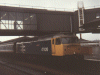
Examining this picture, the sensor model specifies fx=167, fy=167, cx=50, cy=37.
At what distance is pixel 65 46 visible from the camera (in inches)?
582

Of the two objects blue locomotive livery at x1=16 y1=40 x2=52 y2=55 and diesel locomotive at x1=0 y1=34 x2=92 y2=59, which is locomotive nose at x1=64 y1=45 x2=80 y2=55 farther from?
blue locomotive livery at x1=16 y1=40 x2=52 y2=55

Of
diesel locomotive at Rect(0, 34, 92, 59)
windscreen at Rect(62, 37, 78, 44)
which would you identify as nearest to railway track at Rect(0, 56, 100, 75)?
diesel locomotive at Rect(0, 34, 92, 59)

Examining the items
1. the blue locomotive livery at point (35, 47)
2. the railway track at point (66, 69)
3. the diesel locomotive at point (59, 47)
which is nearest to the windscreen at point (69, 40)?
the diesel locomotive at point (59, 47)

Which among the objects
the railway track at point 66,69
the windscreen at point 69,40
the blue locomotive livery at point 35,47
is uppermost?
the windscreen at point 69,40

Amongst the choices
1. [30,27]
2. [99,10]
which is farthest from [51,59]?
[99,10]

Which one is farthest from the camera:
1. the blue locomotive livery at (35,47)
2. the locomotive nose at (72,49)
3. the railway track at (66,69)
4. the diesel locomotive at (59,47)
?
the blue locomotive livery at (35,47)

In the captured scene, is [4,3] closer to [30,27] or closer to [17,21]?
[17,21]

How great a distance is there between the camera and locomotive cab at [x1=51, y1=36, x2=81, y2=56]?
14677 mm

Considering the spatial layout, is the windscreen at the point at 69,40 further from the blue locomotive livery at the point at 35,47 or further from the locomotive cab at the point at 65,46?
the blue locomotive livery at the point at 35,47

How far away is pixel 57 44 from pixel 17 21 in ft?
52.7

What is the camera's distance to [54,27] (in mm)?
31531

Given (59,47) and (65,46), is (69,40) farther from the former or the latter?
(59,47)

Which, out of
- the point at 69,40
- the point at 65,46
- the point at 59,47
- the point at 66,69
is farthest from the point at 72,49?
the point at 66,69

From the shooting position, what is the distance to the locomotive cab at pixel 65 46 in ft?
48.2
